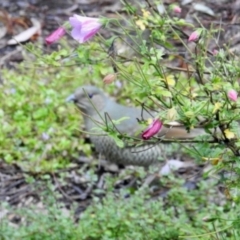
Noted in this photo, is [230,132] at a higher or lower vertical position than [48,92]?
higher

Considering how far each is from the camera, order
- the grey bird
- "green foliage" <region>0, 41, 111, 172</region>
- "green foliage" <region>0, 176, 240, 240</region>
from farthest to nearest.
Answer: "green foliage" <region>0, 41, 111, 172</region> → the grey bird → "green foliage" <region>0, 176, 240, 240</region>

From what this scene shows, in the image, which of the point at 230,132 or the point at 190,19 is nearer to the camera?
the point at 230,132

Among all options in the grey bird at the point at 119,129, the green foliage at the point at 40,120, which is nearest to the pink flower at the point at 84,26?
the grey bird at the point at 119,129

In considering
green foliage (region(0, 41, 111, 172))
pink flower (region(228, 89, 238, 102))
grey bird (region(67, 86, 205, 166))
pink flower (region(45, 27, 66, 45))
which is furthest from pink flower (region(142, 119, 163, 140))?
green foliage (region(0, 41, 111, 172))

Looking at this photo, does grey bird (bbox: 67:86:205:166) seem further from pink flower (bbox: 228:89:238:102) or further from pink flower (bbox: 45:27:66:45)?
pink flower (bbox: 228:89:238:102)

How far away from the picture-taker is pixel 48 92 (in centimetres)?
594

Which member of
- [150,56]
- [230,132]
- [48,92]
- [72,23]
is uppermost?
[72,23]

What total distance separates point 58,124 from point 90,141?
0.96 ft

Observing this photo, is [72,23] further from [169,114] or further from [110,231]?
[110,231]

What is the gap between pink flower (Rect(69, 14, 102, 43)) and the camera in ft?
8.25

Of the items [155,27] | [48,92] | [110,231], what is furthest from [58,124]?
[155,27]

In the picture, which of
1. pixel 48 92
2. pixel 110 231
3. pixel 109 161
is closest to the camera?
pixel 110 231

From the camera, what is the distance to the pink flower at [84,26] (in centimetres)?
252

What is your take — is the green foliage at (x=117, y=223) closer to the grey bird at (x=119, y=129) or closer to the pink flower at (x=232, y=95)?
the grey bird at (x=119, y=129)
